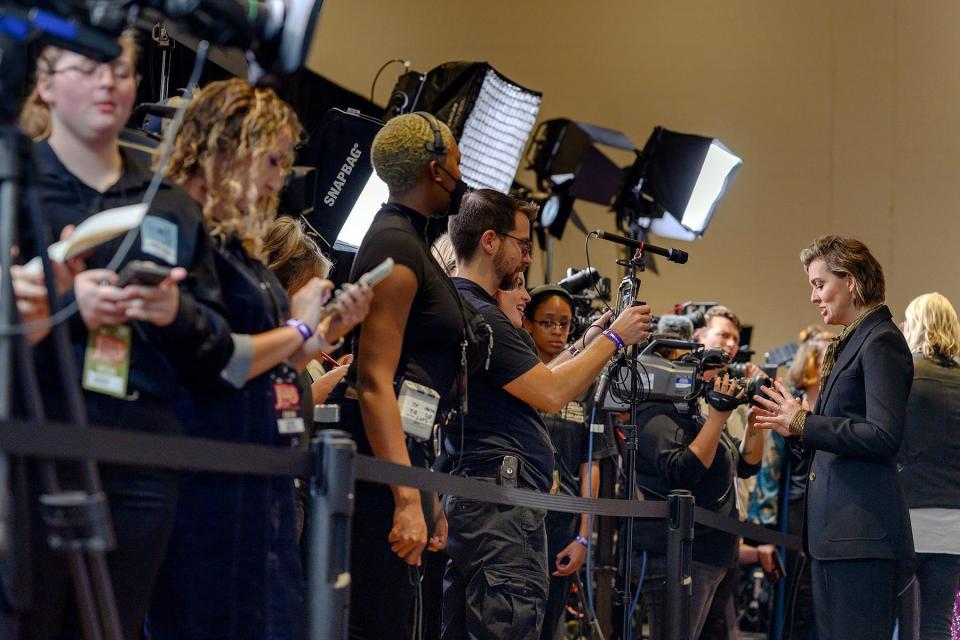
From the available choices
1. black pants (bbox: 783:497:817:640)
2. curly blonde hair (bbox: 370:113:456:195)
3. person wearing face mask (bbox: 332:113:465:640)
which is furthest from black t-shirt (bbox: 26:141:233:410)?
black pants (bbox: 783:497:817:640)

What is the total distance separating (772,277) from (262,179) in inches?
226

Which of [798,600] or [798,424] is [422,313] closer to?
[798,424]

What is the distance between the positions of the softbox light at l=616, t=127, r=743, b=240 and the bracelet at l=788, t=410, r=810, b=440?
2.04m

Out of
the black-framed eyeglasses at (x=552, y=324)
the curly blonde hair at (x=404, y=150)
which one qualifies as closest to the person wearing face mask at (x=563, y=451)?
the black-framed eyeglasses at (x=552, y=324)

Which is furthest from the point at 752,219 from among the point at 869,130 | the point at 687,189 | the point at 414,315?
the point at 414,315

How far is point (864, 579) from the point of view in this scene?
3123 mm

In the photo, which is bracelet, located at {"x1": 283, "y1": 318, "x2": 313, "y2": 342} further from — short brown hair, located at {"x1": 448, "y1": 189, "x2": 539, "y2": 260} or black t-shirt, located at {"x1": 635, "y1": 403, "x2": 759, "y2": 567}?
black t-shirt, located at {"x1": 635, "y1": 403, "x2": 759, "y2": 567}

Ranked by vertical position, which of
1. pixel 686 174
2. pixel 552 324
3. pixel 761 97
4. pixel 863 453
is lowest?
pixel 863 453

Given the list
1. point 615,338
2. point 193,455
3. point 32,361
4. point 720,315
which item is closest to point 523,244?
point 615,338

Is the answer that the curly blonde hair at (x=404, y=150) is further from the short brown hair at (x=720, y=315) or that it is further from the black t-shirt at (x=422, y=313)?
the short brown hair at (x=720, y=315)

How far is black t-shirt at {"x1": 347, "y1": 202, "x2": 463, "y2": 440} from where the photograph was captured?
2.39 meters

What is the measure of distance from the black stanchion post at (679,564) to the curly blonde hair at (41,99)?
6.14ft

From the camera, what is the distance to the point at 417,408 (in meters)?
2.36

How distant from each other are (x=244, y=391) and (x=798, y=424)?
1.88m
